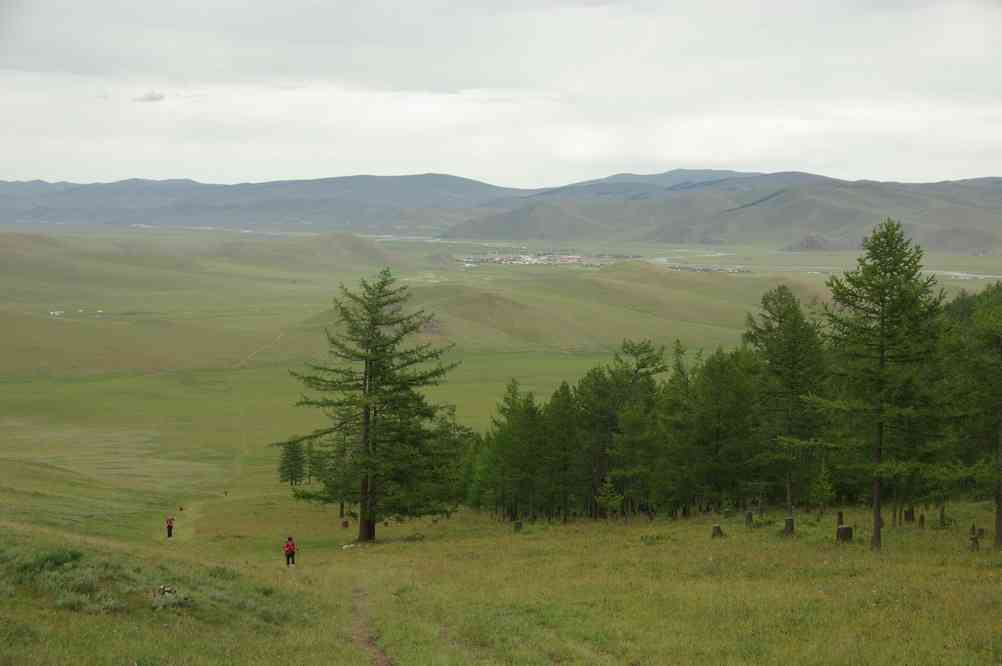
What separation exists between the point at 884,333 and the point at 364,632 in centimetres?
1752

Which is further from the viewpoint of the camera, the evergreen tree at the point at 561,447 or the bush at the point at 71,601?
the evergreen tree at the point at 561,447

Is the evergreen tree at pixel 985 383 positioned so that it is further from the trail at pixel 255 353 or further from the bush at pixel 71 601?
the trail at pixel 255 353

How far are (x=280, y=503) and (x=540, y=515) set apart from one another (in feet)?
53.4

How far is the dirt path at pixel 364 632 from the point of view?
727 inches

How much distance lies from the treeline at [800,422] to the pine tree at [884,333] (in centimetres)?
5

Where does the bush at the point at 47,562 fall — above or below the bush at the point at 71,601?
above

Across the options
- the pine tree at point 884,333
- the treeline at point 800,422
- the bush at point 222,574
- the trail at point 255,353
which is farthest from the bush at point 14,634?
the trail at point 255,353

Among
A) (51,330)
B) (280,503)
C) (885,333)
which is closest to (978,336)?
(885,333)

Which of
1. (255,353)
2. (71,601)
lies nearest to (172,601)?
(71,601)

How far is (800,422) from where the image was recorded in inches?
1549

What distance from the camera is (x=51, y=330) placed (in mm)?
175625

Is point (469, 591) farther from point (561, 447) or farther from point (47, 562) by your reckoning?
point (561, 447)

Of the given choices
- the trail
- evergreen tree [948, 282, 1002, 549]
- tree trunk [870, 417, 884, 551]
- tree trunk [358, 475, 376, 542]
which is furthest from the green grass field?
the trail

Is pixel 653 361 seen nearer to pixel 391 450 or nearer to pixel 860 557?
pixel 391 450
